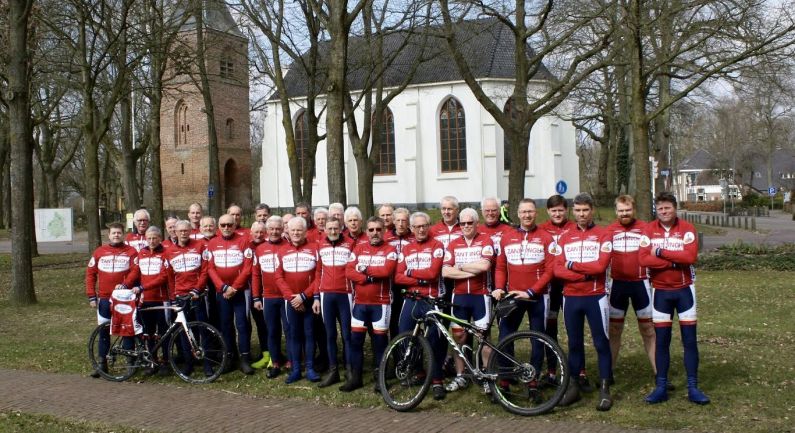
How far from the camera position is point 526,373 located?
684cm

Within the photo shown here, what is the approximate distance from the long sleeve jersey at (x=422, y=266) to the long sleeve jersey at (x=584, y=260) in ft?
3.76

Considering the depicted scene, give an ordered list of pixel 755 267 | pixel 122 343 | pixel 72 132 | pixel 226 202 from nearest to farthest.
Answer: pixel 122 343, pixel 755 267, pixel 72 132, pixel 226 202

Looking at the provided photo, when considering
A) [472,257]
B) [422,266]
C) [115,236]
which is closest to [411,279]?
[422,266]

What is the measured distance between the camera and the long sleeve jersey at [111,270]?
9.05 meters

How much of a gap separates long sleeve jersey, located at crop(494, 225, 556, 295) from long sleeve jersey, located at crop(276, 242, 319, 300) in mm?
2051

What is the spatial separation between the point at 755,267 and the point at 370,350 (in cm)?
1292

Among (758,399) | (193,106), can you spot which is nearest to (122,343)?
(758,399)

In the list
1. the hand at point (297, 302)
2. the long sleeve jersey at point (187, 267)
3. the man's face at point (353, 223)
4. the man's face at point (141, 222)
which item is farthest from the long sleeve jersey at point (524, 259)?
the man's face at point (141, 222)

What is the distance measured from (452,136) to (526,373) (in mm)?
39431

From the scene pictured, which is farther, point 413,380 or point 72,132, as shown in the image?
point 72,132

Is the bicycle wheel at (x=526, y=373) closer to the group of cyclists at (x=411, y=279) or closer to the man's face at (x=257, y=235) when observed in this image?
the group of cyclists at (x=411, y=279)

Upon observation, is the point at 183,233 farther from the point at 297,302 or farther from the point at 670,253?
the point at 670,253

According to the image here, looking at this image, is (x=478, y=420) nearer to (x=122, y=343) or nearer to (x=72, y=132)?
(x=122, y=343)

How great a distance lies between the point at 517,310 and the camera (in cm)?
736
